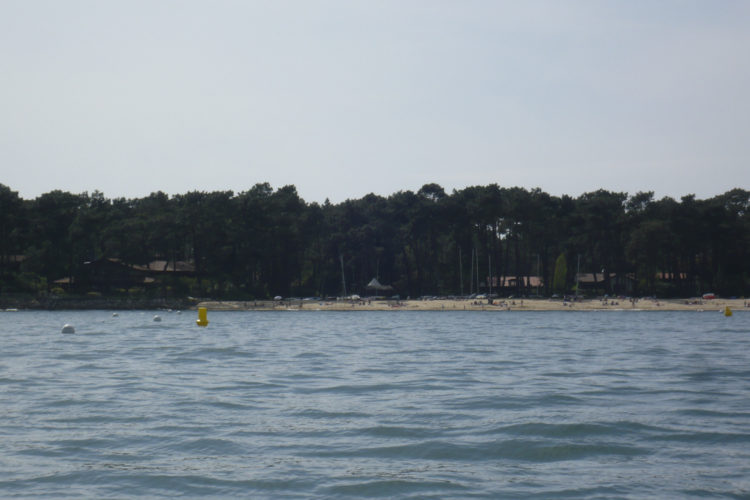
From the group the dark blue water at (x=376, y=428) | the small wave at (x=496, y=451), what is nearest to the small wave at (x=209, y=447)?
the dark blue water at (x=376, y=428)

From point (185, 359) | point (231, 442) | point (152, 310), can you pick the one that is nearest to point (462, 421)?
point (231, 442)

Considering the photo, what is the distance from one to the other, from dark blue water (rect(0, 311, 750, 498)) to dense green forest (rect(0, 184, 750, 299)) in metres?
82.3

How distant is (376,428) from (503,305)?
8738 centimetres

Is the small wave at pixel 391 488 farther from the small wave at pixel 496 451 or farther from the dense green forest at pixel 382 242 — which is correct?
the dense green forest at pixel 382 242

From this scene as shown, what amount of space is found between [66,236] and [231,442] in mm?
111019

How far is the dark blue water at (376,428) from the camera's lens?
37.6 ft

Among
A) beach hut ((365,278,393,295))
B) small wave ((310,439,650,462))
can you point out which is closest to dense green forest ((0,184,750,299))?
beach hut ((365,278,393,295))

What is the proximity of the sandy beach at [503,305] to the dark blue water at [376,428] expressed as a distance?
2697 inches

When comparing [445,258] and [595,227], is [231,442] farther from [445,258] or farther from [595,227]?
[445,258]

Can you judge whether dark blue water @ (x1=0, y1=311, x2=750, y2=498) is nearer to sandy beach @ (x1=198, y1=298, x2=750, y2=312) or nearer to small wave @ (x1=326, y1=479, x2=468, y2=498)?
small wave @ (x1=326, y1=479, x2=468, y2=498)

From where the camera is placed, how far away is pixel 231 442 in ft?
46.6

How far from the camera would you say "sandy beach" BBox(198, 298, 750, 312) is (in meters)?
95.9

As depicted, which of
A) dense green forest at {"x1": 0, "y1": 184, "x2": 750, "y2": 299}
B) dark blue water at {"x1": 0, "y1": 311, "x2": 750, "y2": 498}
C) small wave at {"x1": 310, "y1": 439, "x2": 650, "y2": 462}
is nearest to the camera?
dark blue water at {"x1": 0, "y1": 311, "x2": 750, "y2": 498}

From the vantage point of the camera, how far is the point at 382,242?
138375 mm
